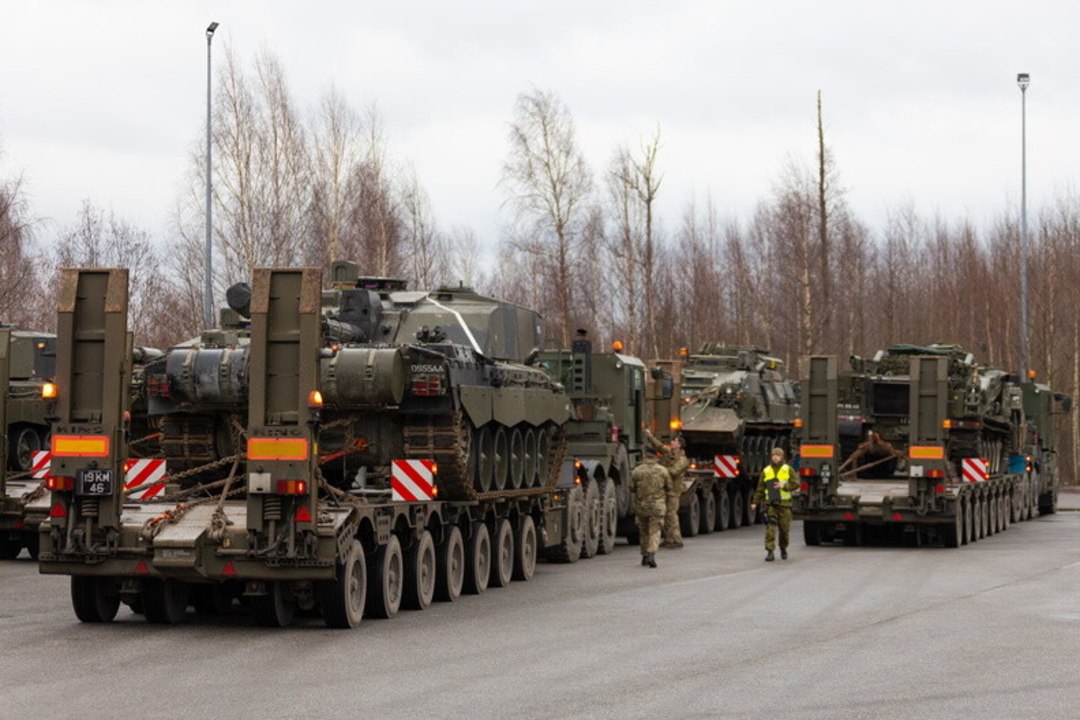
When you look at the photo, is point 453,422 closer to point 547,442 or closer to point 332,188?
point 547,442

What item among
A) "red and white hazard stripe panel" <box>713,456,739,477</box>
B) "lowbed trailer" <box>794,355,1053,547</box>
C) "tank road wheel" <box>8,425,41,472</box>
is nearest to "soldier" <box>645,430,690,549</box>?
"lowbed trailer" <box>794,355,1053,547</box>

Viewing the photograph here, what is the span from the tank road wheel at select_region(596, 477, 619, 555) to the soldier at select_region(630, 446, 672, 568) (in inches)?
115

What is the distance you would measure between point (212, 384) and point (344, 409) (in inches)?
52.3

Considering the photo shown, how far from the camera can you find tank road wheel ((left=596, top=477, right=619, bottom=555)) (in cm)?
2844

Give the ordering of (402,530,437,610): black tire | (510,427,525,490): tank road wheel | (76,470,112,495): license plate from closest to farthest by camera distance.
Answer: (76,470,112,495): license plate
(402,530,437,610): black tire
(510,427,525,490): tank road wheel

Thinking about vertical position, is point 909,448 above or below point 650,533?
above

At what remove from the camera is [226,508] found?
58.1ft

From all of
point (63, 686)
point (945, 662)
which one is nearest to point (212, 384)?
point (63, 686)

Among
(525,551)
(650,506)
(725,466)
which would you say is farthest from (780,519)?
(725,466)

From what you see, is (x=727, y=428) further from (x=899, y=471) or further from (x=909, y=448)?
(x=909, y=448)

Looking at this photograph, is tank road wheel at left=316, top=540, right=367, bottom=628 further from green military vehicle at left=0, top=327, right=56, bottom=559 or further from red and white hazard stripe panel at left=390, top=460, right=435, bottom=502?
green military vehicle at left=0, top=327, right=56, bottom=559

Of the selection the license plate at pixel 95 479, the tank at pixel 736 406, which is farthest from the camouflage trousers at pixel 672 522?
the license plate at pixel 95 479

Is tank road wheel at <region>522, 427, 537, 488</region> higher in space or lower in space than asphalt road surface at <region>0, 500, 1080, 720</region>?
higher

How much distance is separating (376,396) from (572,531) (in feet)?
28.2
